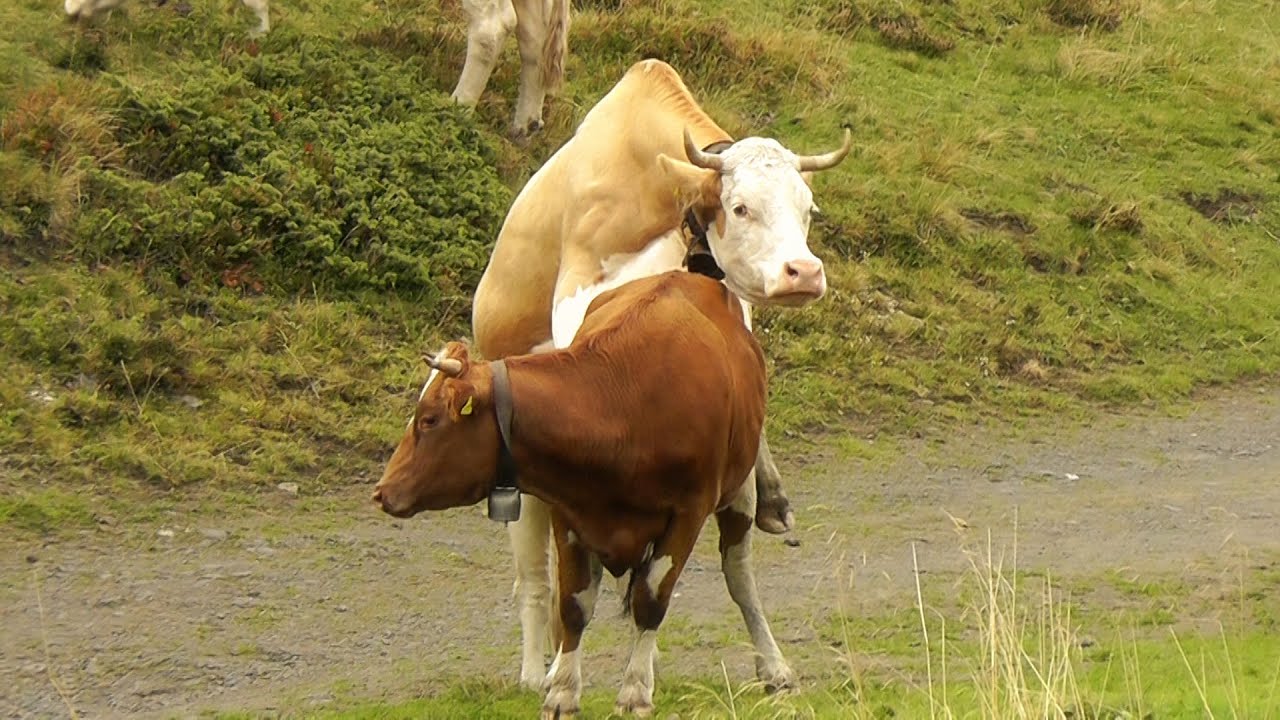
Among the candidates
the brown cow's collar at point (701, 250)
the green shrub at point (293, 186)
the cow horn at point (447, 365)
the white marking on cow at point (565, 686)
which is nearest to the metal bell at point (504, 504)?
the cow horn at point (447, 365)

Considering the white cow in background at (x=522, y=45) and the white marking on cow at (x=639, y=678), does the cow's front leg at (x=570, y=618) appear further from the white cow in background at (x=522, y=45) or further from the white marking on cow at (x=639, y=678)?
the white cow in background at (x=522, y=45)

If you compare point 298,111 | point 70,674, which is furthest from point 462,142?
point 70,674

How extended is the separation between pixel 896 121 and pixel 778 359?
4234 millimetres

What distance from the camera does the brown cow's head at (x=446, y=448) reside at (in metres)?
6.08

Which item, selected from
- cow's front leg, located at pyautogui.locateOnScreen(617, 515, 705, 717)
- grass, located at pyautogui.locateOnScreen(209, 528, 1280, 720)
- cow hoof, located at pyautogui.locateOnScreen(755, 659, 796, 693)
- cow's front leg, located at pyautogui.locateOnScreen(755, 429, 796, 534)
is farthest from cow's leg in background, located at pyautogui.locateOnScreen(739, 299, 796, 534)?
cow's front leg, located at pyautogui.locateOnScreen(617, 515, 705, 717)

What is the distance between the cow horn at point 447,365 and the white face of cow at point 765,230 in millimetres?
1408

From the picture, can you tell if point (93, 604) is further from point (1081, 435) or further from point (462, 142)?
point (1081, 435)

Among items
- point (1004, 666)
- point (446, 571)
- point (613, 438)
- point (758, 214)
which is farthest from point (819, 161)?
point (446, 571)

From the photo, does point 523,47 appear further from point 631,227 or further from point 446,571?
point 631,227

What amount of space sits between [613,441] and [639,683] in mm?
952

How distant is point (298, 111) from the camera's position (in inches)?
496

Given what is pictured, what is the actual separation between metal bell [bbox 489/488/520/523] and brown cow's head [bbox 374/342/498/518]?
0.18ft

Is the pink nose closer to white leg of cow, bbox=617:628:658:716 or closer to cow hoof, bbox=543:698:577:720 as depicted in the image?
white leg of cow, bbox=617:628:658:716

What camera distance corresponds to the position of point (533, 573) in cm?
773
